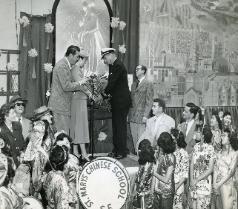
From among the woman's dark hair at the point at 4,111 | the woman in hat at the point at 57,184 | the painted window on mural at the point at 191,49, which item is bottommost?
the woman in hat at the point at 57,184

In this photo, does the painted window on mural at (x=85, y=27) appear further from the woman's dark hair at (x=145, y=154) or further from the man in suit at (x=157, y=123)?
the woman's dark hair at (x=145, y=154)

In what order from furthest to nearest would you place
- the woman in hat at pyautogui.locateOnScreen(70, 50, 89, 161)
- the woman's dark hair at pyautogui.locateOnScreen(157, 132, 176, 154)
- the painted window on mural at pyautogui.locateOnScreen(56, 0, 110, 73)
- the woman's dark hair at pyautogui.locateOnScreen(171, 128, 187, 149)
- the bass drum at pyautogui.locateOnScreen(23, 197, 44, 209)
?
the painted window on mural at pyautogui.locateOnScreen(56, 0, 110, 73) < the woman in hat at pyautogui.locateOnScreen(70, 50, 89, 161) < the woman's dark hair at pyautogui.locateOnScreen(171, 128, 187, 149) < the woman's dark hair at pyautogui.locateOnScreen(157, 132, 176, 154) < the bass drum at pyautogui.locateOnScreen(23, 197, 44, 209)

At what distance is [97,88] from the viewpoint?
5.65 meters

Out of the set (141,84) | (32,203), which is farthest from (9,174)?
(141,84)

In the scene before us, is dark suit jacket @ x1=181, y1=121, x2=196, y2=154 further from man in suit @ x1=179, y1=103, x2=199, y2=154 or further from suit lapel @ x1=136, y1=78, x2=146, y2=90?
suit lapel @ x1=136, y1=78, x2=146, y2=90

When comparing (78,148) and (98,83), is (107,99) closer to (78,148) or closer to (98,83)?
(98,83)

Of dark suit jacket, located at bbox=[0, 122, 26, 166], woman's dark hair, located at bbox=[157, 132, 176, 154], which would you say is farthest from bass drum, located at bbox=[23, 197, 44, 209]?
woman's dark hair, located at bbox=[157, 132, 176, 154]

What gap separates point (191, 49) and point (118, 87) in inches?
66.6

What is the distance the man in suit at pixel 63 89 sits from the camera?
5.28 m

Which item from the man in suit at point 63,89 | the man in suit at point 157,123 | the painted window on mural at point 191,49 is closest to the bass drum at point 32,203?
the man in suit at point 63,89

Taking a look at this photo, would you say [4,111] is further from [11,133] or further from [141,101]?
[141,101]

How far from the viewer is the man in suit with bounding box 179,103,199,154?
5258mm

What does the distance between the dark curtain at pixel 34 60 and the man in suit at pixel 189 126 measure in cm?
194

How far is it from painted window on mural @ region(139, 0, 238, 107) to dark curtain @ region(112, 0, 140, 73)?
0.39 ft
